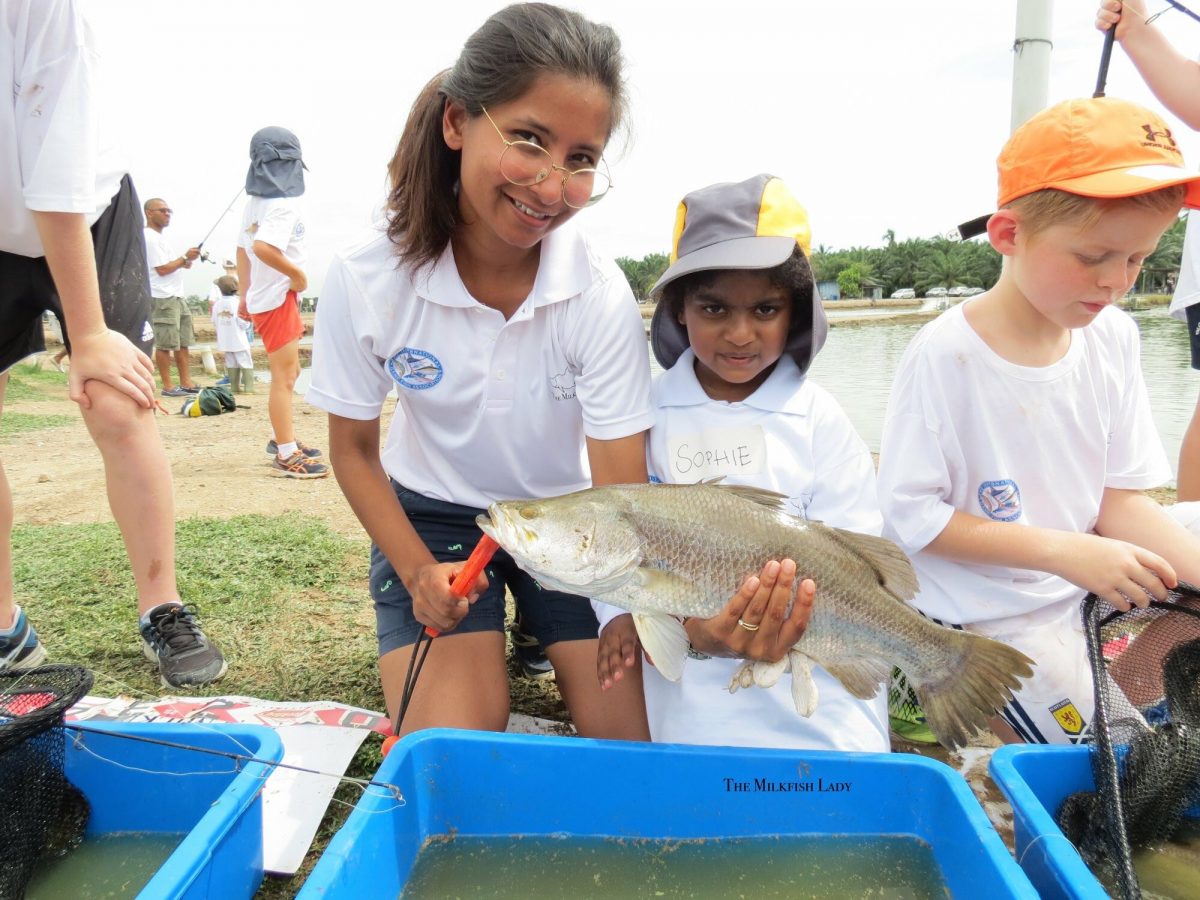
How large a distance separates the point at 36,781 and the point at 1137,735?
2309 mm

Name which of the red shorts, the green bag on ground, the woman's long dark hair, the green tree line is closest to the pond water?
the woman's long dark hair

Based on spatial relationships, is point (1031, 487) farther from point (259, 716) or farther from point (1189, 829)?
point (259, 716)

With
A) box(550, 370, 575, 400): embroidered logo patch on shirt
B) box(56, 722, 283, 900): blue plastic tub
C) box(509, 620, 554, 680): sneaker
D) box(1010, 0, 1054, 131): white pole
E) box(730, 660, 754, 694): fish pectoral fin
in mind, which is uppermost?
box(1010, 0, 1054, 131): white pole

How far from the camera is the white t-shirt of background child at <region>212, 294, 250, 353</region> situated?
527 inches

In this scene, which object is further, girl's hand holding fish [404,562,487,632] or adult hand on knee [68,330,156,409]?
adult hand on knee [68,330,156,409]

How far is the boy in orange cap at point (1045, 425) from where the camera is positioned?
2.10 m

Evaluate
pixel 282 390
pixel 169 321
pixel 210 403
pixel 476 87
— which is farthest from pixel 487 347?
pixel 169 321

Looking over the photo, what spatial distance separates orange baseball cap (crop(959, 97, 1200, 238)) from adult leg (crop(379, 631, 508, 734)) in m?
1.96

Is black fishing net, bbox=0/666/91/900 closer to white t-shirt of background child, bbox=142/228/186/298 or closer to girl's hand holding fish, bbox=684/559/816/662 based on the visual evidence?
girl's hand holding fish, bbox=684/559/816/662

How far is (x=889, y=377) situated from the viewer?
15.4 meters

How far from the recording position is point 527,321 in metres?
2.30

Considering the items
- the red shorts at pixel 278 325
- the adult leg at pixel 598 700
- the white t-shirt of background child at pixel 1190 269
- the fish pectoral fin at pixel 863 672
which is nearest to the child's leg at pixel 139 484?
the adult leg at pixel 598 700

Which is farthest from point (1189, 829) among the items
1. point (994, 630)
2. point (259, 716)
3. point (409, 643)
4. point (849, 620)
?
point (259, 716)

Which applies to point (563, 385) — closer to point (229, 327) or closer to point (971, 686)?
point (971, 686)
